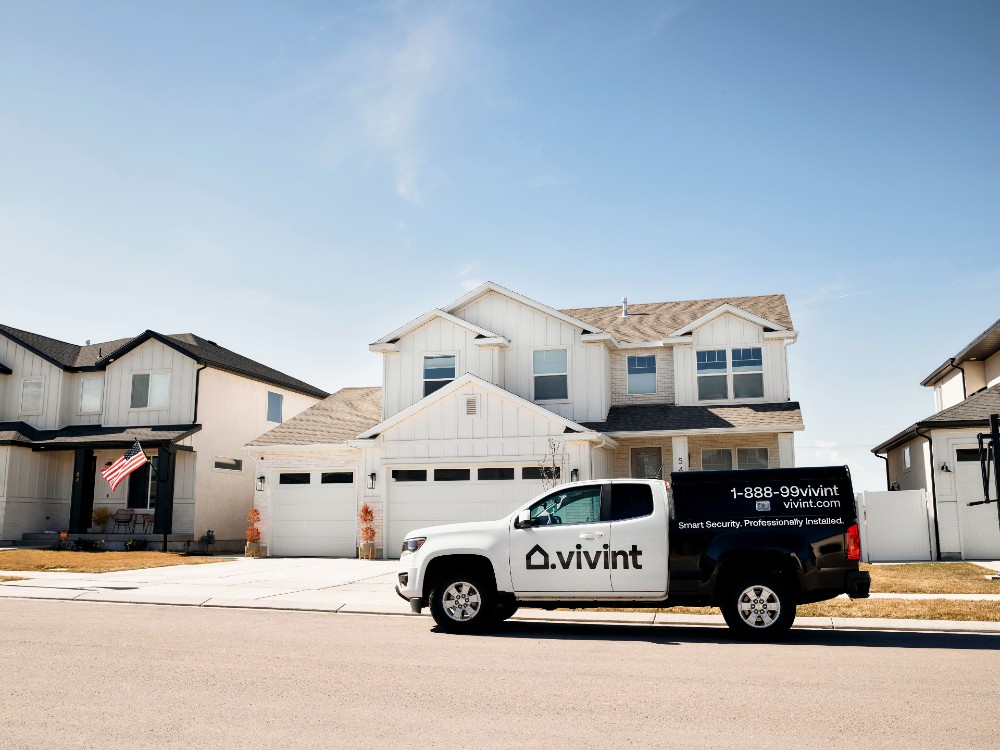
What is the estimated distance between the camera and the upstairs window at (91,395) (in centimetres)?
3164

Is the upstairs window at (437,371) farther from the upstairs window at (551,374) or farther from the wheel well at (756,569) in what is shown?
the wheel well at (756,569)

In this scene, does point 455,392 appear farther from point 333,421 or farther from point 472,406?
point 333,421

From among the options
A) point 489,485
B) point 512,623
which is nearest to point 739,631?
point 512,623

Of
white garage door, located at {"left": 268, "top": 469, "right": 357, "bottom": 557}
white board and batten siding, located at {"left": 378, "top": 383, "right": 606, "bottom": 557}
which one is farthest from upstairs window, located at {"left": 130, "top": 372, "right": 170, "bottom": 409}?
white board and batten siding, located at {"left": 378, "top": 383, "right": 606, "bottom": 557}

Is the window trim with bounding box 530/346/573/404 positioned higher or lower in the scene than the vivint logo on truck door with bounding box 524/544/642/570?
higher

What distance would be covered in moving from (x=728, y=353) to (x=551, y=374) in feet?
17.2

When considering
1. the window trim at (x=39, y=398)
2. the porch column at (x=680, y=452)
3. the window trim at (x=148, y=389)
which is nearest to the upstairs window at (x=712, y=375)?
the porch column at (x=680, y=452)

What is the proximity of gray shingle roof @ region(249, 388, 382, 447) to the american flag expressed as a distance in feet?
11.5

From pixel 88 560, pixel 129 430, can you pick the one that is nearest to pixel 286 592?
pixel 88 560

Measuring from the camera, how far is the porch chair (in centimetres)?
2947

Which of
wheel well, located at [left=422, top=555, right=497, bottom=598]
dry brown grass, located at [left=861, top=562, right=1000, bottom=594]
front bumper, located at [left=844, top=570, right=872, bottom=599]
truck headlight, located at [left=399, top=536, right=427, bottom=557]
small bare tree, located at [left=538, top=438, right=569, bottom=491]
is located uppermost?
A: small bare tree, located at [left=538, top=438, right=569, bottom=491]

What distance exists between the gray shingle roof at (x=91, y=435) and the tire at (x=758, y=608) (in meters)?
22.1

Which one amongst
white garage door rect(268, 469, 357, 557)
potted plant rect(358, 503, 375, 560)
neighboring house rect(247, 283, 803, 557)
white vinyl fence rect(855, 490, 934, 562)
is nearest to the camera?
white vinyl fence rect(855, 490, 934, 562)

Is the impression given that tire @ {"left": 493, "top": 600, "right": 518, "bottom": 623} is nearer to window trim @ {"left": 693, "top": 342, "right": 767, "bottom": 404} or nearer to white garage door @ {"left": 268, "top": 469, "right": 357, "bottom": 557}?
white garage door @ {"left": 268, "top": 469, "right": 357, "bottom": 557}
